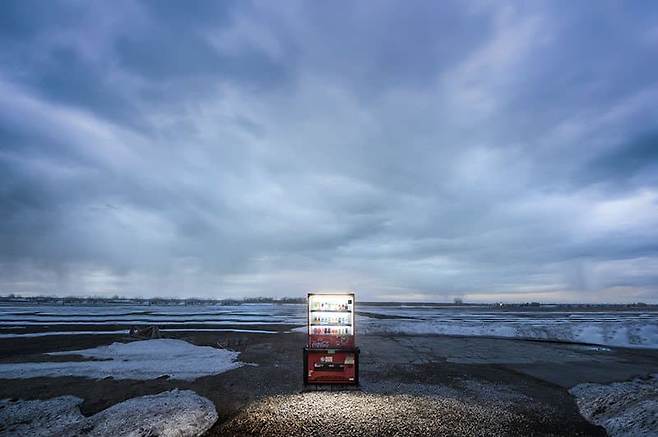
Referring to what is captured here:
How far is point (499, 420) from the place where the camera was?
1252 centimetres

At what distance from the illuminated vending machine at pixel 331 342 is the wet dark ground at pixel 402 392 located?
2.88ft

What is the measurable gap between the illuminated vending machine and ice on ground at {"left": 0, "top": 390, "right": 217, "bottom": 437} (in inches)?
186

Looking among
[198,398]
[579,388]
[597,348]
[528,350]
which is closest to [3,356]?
[198,398]

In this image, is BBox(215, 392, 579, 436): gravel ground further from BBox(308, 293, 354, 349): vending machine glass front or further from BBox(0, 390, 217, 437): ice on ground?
BBox(308, 293, 354, 349): vending machine glass front

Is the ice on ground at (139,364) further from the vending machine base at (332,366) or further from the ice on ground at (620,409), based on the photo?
the ice on ground at (620,409)

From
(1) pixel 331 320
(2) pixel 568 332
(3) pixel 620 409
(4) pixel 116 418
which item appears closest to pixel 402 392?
(1) pixel 331 320

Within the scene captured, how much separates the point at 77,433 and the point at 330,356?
9.33 m

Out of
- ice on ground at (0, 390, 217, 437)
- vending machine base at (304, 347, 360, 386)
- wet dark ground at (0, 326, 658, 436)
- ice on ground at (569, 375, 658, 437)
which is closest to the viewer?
ice on ground at (0, 390, 217, 437)

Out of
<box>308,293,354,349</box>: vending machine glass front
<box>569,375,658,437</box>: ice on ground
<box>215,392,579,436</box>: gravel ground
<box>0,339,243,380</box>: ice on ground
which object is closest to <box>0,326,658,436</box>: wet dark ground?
<box>215,392,579,436</box>: gravel ground

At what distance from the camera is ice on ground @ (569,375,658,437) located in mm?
11180

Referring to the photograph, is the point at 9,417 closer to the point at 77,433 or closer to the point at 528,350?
the point at 77,433

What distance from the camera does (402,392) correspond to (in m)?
16.1

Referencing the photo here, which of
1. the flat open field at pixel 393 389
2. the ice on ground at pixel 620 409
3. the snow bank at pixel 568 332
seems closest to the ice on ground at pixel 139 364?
the flat open field at pixel 393 389

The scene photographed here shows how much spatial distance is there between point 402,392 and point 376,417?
385cm
